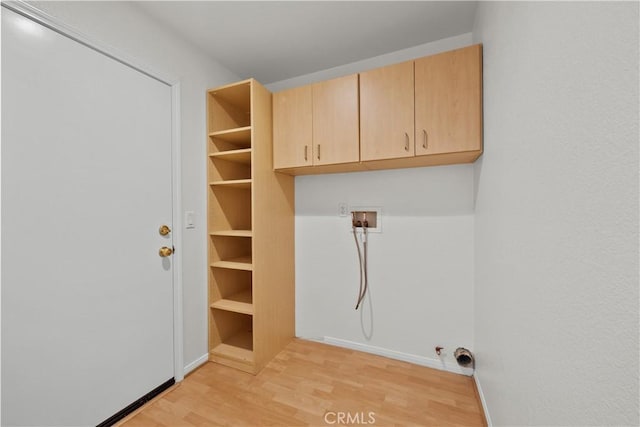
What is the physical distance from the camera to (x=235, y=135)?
1.95m

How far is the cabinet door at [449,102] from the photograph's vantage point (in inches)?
54.6

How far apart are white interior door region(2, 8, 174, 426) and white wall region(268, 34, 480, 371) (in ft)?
3.77

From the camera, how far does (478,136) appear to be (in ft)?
4.50

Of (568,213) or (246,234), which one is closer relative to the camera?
(568,213)

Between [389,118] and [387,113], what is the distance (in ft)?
0.13

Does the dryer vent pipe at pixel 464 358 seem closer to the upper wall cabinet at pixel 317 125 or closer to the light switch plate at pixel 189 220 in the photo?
the upper wall cabinet at pixel 317 125

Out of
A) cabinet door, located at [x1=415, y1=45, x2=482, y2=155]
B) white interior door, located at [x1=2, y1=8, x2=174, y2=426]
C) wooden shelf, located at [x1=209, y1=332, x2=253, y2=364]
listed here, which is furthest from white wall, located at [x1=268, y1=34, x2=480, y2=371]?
white interior door, located at [x1=2, y1=8, x2=174, y2=426]

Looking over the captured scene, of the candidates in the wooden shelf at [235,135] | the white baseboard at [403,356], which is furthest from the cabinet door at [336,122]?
the white baseboard at [403,356]

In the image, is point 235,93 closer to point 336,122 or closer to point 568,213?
point 336,122

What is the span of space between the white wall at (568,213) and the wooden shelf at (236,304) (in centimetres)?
159

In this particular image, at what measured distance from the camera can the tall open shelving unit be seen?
1.77 meters

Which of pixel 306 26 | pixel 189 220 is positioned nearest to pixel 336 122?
pixel 306 26

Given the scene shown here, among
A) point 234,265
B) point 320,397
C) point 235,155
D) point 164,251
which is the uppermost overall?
point 235,155

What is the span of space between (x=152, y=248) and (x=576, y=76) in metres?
2.02
